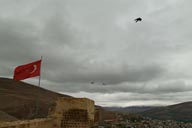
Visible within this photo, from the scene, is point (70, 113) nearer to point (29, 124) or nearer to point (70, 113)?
point (70, 113)

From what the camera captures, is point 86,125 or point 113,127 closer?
point 86,125

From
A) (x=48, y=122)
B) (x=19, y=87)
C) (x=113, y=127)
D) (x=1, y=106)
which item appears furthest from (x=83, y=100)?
(x=19, y=87)

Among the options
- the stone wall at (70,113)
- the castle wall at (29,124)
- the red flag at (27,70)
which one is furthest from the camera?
the red flag at (27,70)

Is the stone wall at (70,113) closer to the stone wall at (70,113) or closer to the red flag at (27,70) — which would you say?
the stone wall at (70,113)

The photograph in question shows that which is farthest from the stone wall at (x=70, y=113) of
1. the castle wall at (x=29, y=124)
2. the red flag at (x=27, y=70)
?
the red flag at (x=27, y=70)

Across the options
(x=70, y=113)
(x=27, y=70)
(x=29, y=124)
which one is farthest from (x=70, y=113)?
(x=27, y=70)

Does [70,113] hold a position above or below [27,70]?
below

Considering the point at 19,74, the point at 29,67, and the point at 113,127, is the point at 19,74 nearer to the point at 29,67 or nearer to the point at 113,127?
the point at 29,67

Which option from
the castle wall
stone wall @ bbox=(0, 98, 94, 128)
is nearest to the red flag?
stone wall @ bbox=(0, 98, 94, 128)
